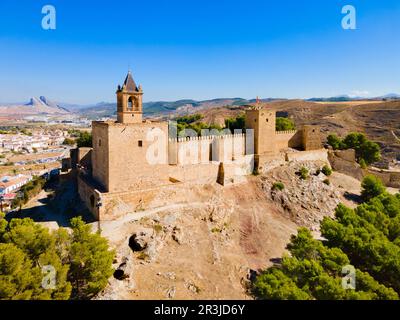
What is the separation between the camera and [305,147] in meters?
38.1

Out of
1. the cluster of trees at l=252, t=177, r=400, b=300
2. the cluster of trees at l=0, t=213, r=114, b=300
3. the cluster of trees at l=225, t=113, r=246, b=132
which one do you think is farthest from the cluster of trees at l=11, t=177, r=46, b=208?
the cluster of trees at l=225, t=113, r=246, b=132

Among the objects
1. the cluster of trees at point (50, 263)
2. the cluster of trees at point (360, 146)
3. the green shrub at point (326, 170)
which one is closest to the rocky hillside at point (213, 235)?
the cluster of trees at point (50, 263)

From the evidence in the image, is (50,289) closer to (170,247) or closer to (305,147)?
(170,247)

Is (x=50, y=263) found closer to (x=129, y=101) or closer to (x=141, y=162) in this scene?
(x=141, y=162)

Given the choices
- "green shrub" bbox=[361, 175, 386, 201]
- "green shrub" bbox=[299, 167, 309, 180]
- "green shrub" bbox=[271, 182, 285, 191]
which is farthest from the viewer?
"green shrub" bbox=[299, 167, 309, 180]

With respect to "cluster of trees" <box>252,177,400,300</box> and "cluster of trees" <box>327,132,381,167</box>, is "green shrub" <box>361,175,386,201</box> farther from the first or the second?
"cluster of trees" <box>327,132,381,167</box>

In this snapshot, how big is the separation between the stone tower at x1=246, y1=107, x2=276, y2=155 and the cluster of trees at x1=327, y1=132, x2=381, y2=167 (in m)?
14.2

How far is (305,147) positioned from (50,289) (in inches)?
1246

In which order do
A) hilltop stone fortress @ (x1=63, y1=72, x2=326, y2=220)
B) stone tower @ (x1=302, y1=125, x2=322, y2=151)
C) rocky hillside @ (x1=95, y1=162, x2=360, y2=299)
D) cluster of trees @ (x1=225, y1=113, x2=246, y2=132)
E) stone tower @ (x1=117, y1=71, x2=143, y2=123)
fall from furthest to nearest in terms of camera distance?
1. cluster of trees @ (x1=225, y1=113, x2=246, y2=132)
2. stone tower @ (x1=302, y1=125, x2=322, y2=151)
3. stone tower @ (x1=117, y1=71, x2=143, y2=123)
4. hilltop stone fortress @ (x1=63, y1=72, x2=326, y2=220)
5. rocky hillside @ (x1=95, y1=162, x2=360, y2=299)

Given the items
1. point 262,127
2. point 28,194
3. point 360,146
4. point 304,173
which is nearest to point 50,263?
point 28,194

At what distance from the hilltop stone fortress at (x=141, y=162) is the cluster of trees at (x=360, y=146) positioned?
53.9ft

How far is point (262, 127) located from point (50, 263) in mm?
24827

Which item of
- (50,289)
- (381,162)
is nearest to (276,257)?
(50,289)

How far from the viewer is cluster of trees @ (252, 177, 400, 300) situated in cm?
1515
